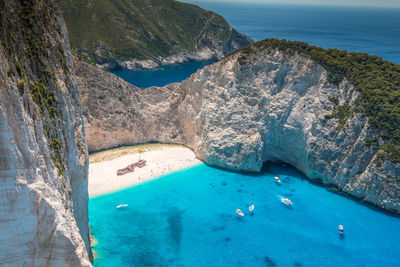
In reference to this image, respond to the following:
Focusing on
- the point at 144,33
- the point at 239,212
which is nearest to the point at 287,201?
the point at 239,212

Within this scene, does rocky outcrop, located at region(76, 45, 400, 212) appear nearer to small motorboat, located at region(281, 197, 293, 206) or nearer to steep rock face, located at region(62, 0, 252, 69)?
small motorboat, located at region(281, 197, 293, 206)

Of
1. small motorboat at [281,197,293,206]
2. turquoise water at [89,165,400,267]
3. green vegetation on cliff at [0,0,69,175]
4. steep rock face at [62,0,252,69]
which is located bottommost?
turquoise water at [89,165,400,267]

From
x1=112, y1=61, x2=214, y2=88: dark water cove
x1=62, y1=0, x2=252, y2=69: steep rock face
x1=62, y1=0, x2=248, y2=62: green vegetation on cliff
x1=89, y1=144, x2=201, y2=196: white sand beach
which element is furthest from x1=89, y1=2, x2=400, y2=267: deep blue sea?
x1=62, y1=0, x2=248, y2=62: green vegetation on cliff

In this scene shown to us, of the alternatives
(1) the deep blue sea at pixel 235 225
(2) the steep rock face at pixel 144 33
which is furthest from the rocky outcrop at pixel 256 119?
(2) the steep rock face at pixel 144 33

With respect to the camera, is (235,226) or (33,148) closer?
(33,148)

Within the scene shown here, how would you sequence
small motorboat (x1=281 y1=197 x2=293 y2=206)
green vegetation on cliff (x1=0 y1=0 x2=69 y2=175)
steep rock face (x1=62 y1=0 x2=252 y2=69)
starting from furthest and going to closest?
1. steep rock face (x1=62 y1=0 x2=252 y2=69)
2. small motorboat (x1=281 y1=197 x2=293 y2=206)
3. green vegetation on cliff (x1=0 y1=0 x2=69 y2=175)

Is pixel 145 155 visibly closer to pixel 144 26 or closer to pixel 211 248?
pixel 211 248

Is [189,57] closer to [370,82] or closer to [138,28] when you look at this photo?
[138,28]
